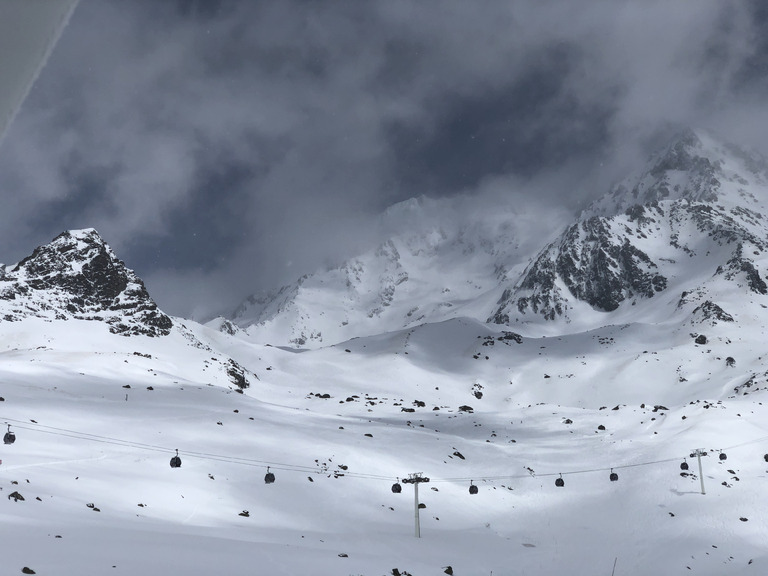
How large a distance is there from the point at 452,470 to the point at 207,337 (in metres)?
129

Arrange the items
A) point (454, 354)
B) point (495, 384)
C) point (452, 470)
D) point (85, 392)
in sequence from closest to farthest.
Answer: point (452, 470) → point (85, 392) → point (495, 384) → point (454, 354)

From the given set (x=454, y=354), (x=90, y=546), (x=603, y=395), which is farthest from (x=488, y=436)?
(x=454, y=354)

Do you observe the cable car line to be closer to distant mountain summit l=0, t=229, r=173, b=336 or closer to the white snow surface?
the white snow surface

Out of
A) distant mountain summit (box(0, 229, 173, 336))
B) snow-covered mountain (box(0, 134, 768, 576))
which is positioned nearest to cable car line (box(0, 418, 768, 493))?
snow-covered mountain (box(0, 134, 768, 576))

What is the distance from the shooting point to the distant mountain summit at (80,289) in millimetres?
129375

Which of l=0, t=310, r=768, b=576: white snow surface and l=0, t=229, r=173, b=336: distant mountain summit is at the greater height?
l=0, t=229, r=173, b=336: distant mountain summit

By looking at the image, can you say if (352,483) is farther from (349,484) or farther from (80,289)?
(80,289)

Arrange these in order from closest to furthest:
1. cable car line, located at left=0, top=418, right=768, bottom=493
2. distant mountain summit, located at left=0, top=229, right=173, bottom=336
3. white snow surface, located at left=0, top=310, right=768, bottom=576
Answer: white snow surface, located at left=0, top=310, right=768, bottom=576 → cable car line, located at left=0, top=418, right=768, bottom=493 → distant mountain summit, located at left=0, top=229, right=173, bottom=336

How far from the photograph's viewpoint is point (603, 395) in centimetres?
12012

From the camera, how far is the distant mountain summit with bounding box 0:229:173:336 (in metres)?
129

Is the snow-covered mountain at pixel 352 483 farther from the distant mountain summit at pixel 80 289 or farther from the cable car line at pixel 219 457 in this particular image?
the distant mountain summit at pixel 80 289

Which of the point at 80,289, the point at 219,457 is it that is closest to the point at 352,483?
the point at 219,457

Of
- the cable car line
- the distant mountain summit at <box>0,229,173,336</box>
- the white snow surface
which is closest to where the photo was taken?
the white snow surface

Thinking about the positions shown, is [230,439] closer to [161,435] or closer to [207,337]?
[161,435]
